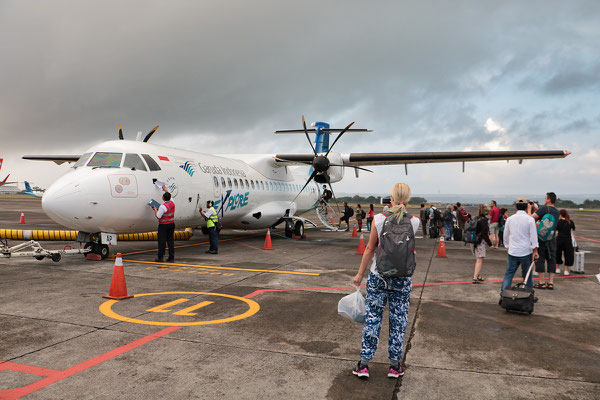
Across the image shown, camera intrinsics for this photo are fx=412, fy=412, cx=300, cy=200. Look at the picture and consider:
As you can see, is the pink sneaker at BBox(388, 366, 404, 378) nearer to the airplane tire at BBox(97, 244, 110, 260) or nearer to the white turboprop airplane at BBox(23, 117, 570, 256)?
the white turboprop airplane at BBox(23, 117, 570, 256)

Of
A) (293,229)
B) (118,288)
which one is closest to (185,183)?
(118,288)

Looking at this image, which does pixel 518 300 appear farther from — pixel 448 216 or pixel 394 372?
pixel 448 216

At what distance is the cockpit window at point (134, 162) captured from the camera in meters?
10.6

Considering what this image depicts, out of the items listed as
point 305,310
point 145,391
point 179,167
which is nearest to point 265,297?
point 305,310

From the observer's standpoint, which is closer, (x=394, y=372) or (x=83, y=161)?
(x=394, y=372)

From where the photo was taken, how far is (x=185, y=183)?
1237 centimetres

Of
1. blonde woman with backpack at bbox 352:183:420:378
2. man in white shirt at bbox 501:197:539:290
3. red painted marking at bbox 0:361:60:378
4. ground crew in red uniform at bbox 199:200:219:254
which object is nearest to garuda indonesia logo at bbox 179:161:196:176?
ground crew in red uniform at bbox 199:200:219:254

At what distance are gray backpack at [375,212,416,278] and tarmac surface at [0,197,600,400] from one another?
38.9 inches

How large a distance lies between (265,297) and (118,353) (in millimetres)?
2915

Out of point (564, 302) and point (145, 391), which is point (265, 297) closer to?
point (145, 391)

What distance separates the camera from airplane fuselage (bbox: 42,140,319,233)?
30.7 feet

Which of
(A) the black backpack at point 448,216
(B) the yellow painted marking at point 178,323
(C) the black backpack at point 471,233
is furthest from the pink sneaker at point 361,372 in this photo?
(A) the black backpack at point 448,216

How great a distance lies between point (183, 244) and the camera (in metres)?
15.2

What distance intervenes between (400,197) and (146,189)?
830cm
